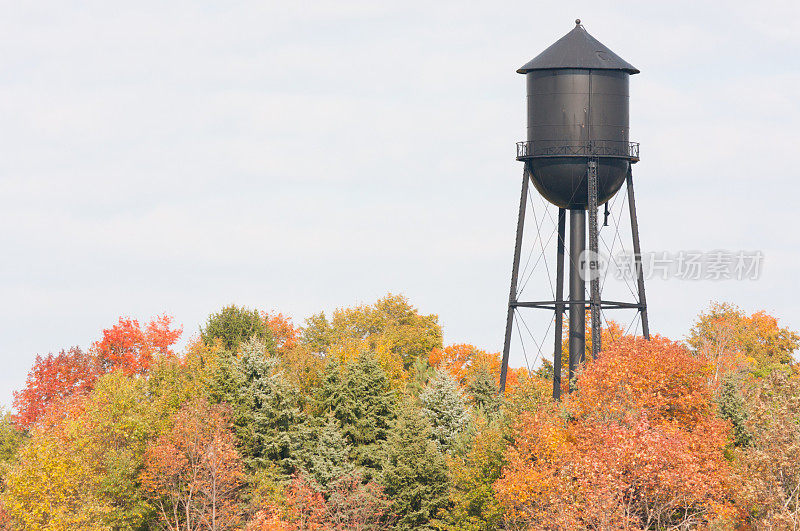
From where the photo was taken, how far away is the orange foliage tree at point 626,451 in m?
47.0

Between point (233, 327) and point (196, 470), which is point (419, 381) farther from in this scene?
point (196, 470)

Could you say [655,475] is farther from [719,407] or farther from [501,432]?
[719,407]

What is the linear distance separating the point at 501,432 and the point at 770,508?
12120mm

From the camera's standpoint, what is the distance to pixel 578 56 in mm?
58594

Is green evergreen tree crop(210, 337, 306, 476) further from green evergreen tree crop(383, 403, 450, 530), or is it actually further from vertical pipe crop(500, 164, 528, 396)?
vertical pipe crop(500, 164, 528, 396)

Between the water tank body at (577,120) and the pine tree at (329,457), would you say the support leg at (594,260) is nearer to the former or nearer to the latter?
the water tank body at (577,120)

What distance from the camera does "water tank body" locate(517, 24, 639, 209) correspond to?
58156 mm

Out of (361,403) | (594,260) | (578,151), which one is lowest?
(361,403)

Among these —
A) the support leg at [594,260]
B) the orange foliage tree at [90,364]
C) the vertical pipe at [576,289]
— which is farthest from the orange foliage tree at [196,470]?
the orange foliage tree at [90,364]

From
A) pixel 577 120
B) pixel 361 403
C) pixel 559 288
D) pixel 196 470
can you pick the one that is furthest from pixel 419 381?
pixel 577 120

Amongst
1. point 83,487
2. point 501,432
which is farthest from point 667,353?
point 83,487

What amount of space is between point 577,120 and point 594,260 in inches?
267

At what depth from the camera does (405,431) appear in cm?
5544

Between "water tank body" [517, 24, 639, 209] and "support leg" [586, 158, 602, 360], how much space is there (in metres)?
0.64
